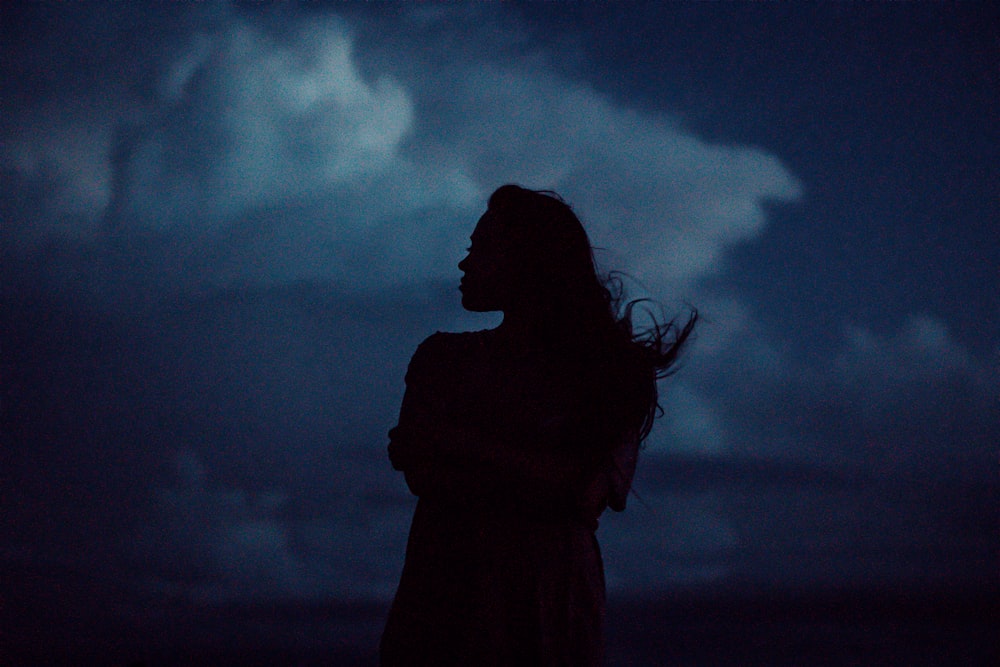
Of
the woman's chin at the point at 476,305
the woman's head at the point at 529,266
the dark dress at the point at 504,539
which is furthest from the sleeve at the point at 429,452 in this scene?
the woman's head at the point at 529,266

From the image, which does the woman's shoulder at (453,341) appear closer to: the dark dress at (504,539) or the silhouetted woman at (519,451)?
the silhouetted woman at (519,451)

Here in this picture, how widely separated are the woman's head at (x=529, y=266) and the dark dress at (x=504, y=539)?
0.61 meters

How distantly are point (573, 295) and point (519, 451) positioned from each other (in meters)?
0.96

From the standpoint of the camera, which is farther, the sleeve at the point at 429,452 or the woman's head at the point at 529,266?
the woman's head at the point at 529,266

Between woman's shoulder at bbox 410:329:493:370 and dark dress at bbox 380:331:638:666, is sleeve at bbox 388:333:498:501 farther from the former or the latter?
woman's shoulder at bbox 410:329:493:370

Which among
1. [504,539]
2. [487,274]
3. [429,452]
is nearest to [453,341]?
[487,274]

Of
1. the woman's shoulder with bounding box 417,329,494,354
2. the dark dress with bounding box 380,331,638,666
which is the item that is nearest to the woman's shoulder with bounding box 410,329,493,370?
the woman's shoulder with bounding box 417,329,494,354

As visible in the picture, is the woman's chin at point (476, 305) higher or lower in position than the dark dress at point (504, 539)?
higher

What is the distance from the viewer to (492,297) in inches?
174

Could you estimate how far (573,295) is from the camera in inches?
175

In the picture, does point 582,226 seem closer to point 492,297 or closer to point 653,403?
point 492,297

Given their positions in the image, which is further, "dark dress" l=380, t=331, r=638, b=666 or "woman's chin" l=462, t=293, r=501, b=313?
"woman's chin" l=462, t=293, r=501, b=313

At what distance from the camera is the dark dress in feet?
12.6

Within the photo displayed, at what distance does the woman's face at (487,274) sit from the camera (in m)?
4.42
